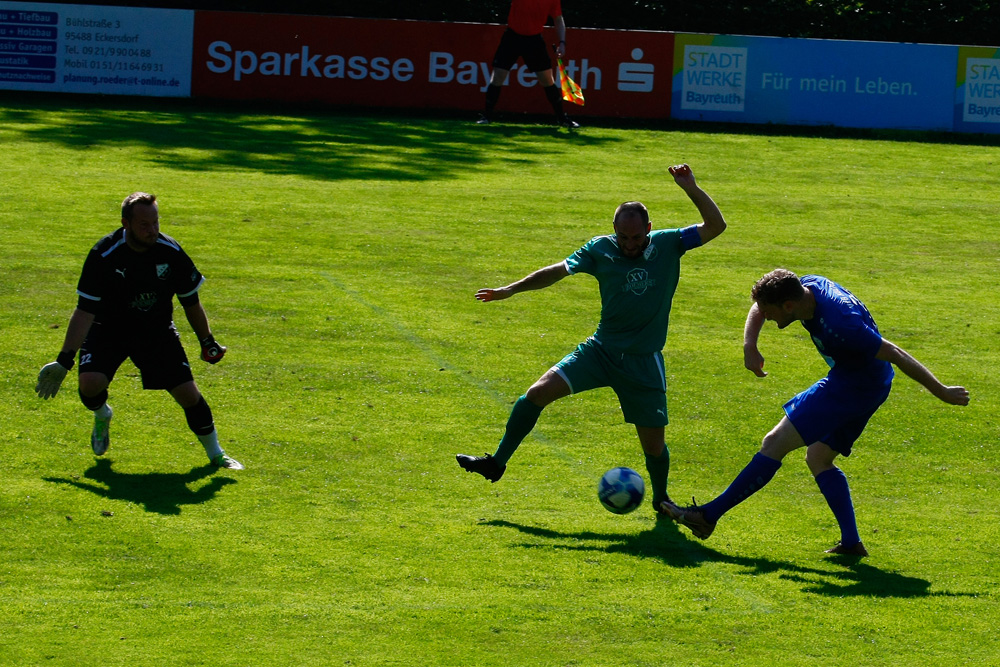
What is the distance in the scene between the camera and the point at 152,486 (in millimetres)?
9125

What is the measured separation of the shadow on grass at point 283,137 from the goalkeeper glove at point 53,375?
33.9ft

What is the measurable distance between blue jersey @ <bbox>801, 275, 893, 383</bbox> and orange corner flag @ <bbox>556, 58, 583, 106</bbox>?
49.0ft

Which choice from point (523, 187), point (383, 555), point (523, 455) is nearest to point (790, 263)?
point (523, 187)

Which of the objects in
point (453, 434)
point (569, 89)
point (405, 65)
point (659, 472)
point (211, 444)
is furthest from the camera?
point (405, 65)

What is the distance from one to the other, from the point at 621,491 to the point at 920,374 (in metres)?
2.12

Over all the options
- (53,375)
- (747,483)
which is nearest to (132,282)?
(53,375)

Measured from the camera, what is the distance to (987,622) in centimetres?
734

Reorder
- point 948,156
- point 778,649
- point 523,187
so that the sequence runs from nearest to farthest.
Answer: point 778,649
point 523,187
point 948,156

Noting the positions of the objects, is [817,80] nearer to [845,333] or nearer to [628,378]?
[628,378]

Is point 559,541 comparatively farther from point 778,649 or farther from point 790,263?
point 790,263

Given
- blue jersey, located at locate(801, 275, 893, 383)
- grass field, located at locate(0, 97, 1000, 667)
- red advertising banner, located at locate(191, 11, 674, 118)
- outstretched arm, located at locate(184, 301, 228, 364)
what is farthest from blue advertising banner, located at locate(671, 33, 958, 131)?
blue jersey, located at locate(801, 275, 893, 383)

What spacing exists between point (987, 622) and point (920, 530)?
1514mm

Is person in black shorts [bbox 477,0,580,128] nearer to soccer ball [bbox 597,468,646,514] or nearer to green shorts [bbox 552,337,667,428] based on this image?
green shorts [bbox 552,337,667,428]

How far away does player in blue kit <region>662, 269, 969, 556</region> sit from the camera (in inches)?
305
